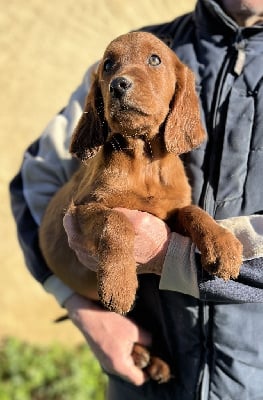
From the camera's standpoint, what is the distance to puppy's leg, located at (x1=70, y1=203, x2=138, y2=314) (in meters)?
2.31

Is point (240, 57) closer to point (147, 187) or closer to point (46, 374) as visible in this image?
point (147, 187)

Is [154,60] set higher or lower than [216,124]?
higher

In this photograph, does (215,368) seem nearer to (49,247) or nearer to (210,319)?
(210,319)

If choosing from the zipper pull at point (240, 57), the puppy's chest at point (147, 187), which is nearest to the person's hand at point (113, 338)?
the puppy's chest at point (147, 187)

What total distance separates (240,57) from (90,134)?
0.71 meters

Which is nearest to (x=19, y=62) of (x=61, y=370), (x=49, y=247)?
(x=61, y=370)

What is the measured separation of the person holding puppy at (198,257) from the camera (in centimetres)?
250

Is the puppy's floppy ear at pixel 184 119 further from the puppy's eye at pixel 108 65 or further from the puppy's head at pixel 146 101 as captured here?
the puppy's eye at pixel 108 65

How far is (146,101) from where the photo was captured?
2572 mm

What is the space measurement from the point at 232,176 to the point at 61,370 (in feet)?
11.1

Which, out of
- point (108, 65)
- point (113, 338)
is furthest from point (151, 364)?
point (108, 65)

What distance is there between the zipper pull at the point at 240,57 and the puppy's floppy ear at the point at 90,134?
0.60 metres

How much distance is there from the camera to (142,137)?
9.14 feet

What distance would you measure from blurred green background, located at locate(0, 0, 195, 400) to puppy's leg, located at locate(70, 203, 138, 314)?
3.00m
